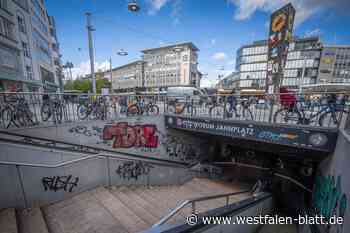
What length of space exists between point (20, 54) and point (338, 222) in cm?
2710

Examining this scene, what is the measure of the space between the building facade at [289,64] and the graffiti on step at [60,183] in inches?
1797

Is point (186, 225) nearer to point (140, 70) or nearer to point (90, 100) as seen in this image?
point (90, 100)

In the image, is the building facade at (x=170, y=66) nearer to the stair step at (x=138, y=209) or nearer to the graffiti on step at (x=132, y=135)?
the graffiti on step at (x=132, y=135)

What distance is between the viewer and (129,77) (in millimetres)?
61031

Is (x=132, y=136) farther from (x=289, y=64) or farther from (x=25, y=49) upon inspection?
(x=289, y=64)

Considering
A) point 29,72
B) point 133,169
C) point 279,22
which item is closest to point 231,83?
point 279,22

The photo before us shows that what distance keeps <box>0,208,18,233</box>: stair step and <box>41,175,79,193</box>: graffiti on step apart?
0.89 meters

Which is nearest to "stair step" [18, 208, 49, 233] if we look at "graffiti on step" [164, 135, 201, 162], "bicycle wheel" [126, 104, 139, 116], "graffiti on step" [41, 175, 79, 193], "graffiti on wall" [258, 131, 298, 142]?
"graffiti on step" [41, 175, 79, 193]

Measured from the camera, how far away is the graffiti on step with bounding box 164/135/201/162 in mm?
8650

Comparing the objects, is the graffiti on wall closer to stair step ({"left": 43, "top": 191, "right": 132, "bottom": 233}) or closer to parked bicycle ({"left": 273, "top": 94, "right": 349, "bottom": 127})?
parked bicycle ({"left": 273, "top": 94, "right": 349, "bottom": 127})

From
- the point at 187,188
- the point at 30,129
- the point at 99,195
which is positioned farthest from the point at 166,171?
the point at 30,129

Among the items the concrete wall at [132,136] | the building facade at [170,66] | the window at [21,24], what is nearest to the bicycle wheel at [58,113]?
the concrete wall at [132,136]

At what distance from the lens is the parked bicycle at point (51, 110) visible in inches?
220

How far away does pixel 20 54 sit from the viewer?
17.0 meters
